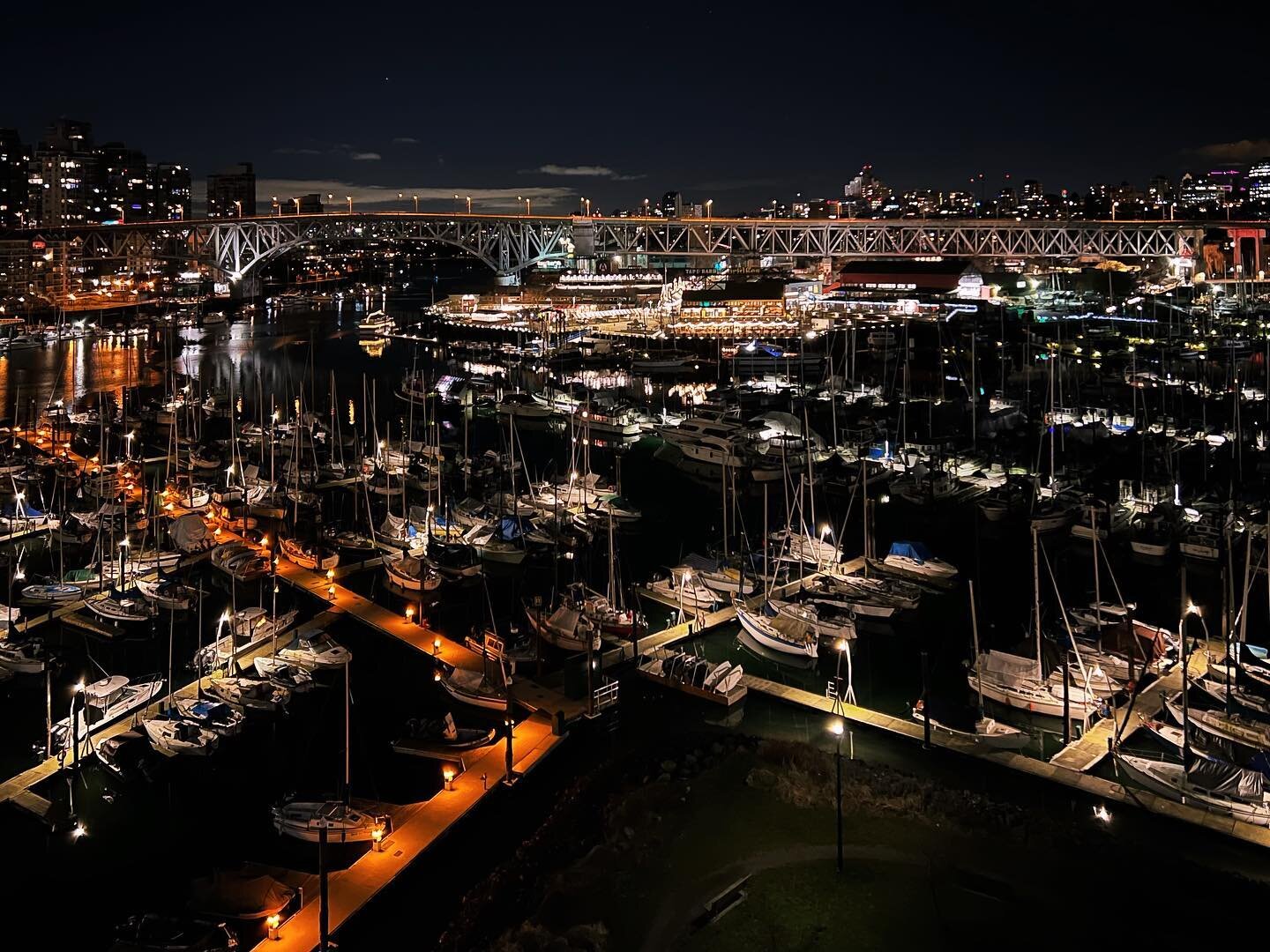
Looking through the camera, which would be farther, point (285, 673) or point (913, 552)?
point (913, 552)

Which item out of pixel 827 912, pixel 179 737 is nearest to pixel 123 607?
pixel 179 737

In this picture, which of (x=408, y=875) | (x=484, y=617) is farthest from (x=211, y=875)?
(x=484, y=617)

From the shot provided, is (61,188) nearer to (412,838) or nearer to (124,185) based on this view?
(124,185)

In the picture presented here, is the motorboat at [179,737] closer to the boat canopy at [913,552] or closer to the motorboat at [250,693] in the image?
the motorboat at [250,693]

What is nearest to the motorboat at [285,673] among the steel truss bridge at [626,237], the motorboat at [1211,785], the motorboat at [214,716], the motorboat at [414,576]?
the motorboat at [214,716]

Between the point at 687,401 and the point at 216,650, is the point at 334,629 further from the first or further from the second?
the point at 687,401

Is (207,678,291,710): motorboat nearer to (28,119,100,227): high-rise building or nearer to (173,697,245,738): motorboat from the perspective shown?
(173,697,245,738): motorboat
